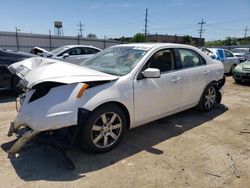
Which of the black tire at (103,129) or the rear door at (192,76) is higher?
the rear door at (192,76)

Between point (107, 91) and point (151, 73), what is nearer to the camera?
point (107, 91)

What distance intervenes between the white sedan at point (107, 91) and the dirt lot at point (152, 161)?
0.30 m

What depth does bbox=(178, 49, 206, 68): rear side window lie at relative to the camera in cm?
470

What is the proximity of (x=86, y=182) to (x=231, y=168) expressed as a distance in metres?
1.91

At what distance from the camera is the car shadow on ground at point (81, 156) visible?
300 centimetres

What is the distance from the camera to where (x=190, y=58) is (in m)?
4.94

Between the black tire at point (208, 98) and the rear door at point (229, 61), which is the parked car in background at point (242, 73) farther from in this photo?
the black tire at point (208, 98)

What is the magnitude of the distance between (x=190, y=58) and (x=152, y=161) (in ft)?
8.26

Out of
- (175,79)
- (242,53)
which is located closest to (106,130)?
(175,79)

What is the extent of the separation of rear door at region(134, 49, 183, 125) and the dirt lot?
46 cm

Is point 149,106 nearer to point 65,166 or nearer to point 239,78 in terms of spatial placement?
point 65,166

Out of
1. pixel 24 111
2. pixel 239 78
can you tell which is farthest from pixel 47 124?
pixel 239 78

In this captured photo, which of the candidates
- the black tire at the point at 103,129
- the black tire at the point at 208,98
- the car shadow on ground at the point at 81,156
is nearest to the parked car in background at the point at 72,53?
the black tire at the point at 208,98

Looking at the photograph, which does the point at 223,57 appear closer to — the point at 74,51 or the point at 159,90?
the point at 74,51
